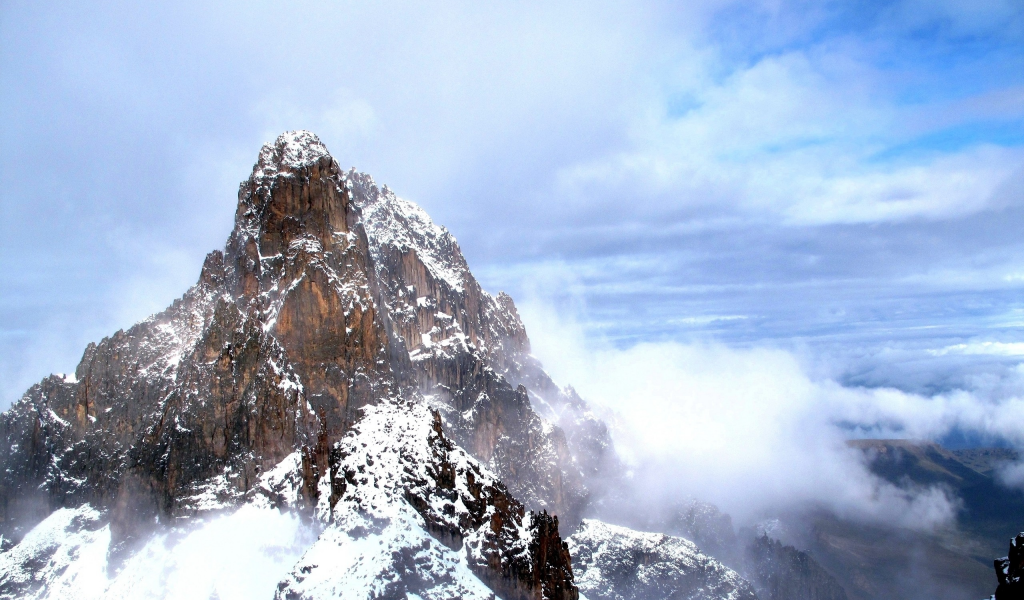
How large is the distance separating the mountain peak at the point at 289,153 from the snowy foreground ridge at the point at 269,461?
1.33ft

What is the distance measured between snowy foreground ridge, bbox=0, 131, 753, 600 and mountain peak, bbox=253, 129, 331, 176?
41 centimetres

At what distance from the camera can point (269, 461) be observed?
145 m

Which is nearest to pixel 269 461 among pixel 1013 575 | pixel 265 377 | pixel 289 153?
pixel 265 377

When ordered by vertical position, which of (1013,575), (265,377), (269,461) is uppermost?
(265,377)

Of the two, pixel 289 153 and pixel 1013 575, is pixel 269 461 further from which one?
pixel 1013 575

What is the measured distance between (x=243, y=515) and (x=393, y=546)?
4843cm

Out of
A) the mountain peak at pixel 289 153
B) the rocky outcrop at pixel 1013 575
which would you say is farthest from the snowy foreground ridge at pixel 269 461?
the rocky outcrop at pixel 1013 575

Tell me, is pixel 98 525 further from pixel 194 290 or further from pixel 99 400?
pixel 194 290

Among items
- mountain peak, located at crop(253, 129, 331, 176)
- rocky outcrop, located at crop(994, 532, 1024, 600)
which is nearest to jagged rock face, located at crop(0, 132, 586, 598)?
mountain peak, located at crop(253, 129, 331, 176)

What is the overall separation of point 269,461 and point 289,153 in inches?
2690

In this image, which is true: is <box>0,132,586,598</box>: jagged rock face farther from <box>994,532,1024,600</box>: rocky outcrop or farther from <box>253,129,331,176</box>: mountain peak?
<box>994,532,1024,600</box>: rocky outcrop

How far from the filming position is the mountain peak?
525 feet

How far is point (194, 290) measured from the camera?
176m

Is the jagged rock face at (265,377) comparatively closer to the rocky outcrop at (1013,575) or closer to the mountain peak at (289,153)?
the mountain peak at (289,153)
